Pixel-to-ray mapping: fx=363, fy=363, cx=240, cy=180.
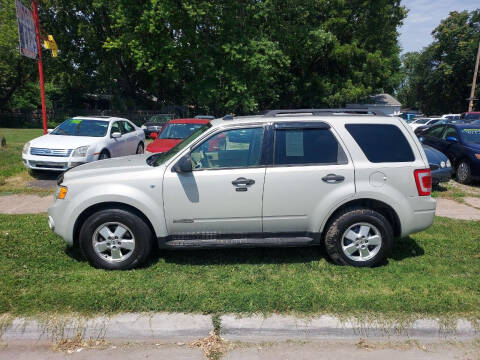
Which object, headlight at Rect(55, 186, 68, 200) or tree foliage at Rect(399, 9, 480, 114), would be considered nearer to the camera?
headlight at Rect(55, 186, 68, 200)

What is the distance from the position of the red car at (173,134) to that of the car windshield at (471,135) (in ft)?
24.0

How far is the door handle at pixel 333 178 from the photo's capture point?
4203 millimetres

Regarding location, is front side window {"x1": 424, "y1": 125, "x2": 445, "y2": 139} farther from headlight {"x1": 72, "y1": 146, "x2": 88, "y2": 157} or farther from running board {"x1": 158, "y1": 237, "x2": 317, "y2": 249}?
headlight {"x1": 72, "y1": 146, "x2": 88, "y2": 157}

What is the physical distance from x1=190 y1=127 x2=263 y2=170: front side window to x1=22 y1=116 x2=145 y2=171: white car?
18.7 ft

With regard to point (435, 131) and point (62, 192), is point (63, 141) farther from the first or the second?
point (435, 131)

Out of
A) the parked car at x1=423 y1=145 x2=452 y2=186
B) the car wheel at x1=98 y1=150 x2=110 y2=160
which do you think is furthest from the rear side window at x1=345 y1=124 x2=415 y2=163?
the car wheel at x1=98 y1=150 x2=110 y2=160

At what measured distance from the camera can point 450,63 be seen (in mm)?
45781

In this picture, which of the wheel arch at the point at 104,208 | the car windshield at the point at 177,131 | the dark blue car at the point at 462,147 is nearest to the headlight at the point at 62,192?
the wheel arch at the point at 104,208

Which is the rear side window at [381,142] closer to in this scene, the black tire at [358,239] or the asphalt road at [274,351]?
the black tire at [358,239]

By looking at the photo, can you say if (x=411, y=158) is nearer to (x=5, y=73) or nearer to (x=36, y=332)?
(x=36, y=332)

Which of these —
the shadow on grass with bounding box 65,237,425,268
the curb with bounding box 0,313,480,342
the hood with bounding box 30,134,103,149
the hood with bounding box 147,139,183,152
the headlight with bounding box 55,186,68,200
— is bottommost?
the curb with bounding box 0,313,480,342

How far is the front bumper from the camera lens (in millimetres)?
8766

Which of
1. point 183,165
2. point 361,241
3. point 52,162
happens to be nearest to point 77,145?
point 52,162

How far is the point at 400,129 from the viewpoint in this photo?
442 centimetres
